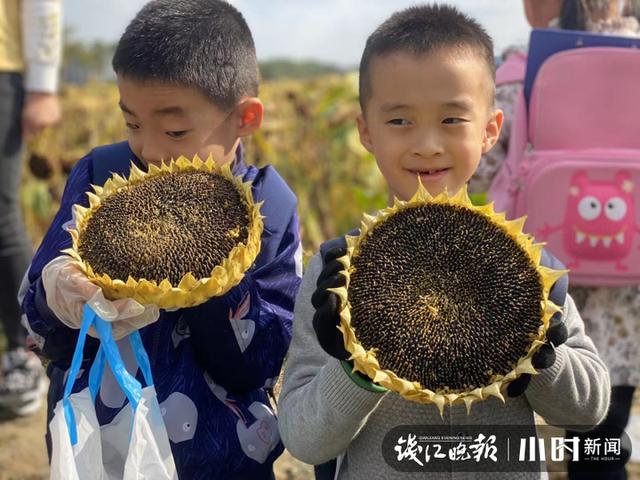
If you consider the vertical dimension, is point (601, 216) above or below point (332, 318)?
below

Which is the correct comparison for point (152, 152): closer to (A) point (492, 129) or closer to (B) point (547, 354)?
(A) point (492, 129)

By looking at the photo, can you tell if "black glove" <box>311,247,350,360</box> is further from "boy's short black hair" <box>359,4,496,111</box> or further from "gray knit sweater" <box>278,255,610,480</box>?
"boy's short black hair" <box>359,4,496,111</box>

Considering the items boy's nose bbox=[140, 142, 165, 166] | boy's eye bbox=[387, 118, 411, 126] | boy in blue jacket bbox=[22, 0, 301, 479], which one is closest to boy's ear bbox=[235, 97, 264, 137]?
boy in blue jacket bbox=[22, 0, 301, 479]

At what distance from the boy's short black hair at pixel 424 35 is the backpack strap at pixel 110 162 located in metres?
0.60

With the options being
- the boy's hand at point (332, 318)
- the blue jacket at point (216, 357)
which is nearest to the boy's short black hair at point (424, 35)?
the blue jacket at point (216, 357)

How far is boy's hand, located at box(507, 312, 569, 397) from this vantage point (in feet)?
4.94

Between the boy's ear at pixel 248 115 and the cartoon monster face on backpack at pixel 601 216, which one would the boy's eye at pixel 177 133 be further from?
the cartoon monster face on backpack at pixel 601 216

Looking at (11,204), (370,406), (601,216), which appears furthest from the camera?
(11,204)

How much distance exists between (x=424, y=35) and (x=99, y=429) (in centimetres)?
113

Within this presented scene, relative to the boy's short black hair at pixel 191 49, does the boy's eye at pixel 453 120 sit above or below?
below

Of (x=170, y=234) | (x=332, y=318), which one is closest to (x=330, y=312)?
(x=332, y=318)

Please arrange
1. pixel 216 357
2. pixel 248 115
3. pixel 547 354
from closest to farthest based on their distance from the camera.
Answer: pixel 547 354 → pixel 216 357 → pixel 248 115

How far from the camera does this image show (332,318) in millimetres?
1526

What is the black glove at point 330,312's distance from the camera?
1.52 m
